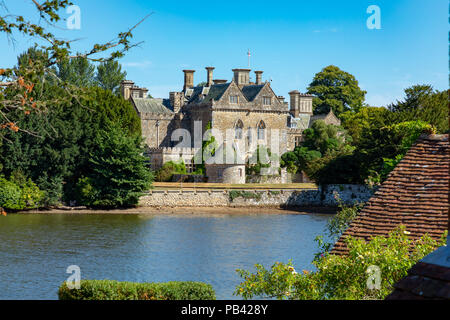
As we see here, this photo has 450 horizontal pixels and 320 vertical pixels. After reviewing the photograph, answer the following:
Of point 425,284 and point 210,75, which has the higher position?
point 210,75

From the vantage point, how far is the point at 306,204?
47250 millimetres

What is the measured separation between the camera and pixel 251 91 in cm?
6084

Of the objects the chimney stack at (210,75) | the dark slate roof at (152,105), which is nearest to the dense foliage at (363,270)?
the dark slate roof at (152,105)

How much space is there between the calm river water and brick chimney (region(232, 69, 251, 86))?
74.2 ft

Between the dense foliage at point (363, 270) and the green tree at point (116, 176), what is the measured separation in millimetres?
32541

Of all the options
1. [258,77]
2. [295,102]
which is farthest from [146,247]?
[295,102]

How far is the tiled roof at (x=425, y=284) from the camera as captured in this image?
3.75m

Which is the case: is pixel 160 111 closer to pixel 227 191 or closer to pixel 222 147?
pixel 222 147

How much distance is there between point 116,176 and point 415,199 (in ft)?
108

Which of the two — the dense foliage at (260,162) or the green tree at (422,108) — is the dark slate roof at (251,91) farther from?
the green tree at (422,108)

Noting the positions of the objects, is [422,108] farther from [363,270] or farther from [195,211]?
[363,270]
